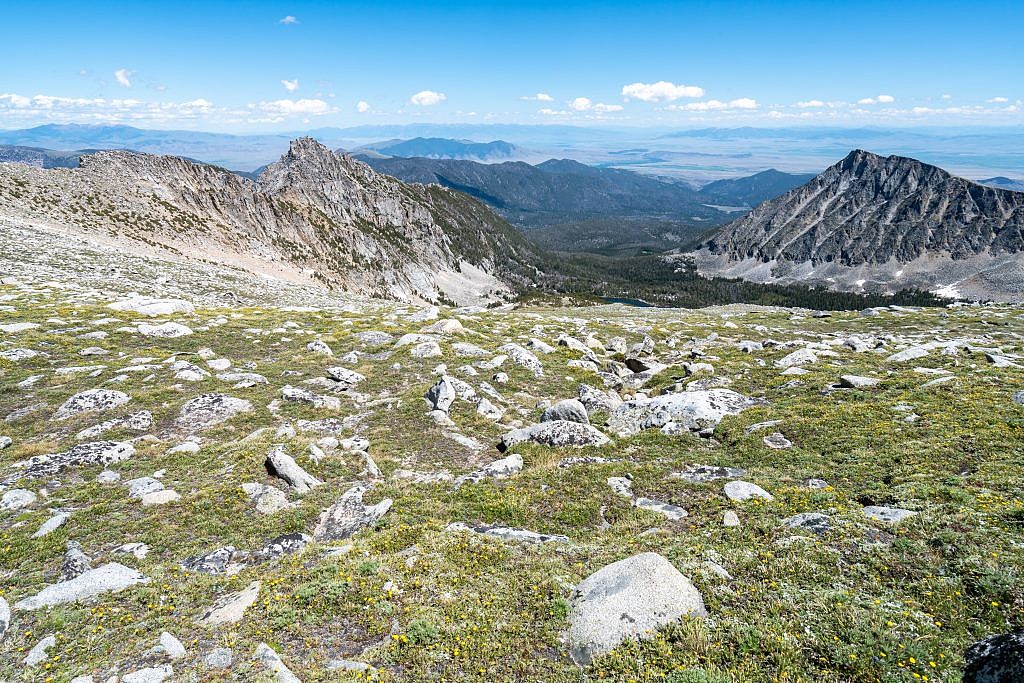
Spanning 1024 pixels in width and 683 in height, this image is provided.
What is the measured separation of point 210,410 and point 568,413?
15.0 m

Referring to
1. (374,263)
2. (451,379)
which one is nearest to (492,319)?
(451,379)

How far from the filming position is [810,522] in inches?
445

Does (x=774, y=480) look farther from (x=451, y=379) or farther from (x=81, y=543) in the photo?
(x=81, y=543)

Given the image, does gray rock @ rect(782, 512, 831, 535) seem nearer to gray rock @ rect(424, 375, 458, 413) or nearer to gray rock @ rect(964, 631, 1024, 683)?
gray rock @ rect(964, 631, 1024, 683)

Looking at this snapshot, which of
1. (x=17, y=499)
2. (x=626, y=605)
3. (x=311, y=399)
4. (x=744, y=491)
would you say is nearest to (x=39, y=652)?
(x=17, y=499)

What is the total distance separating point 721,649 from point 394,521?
871 centimetres

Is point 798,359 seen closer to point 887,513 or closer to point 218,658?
point 887,513

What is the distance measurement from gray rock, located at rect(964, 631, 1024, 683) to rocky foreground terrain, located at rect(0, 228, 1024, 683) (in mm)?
46

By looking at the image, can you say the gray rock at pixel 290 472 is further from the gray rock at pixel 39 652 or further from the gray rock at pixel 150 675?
the gray rock at pixel 150 675

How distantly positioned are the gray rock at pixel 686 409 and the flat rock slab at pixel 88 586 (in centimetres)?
1576

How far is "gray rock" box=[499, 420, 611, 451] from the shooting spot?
709 inches

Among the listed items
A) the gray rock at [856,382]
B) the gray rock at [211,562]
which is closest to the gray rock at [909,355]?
the gray rock at [856,382]

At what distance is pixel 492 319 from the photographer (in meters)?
41.6

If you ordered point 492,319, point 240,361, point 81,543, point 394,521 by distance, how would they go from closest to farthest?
point 81,543 < point 394,521 < point 240,361 < point 492,319
